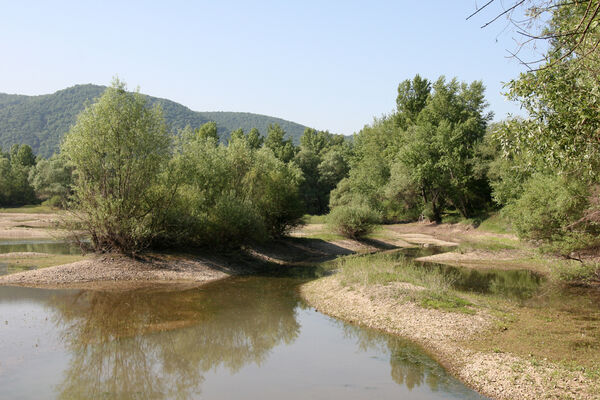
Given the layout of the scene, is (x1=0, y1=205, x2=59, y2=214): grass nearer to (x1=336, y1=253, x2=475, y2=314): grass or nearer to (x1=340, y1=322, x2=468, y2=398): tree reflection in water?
(x1=336, y1=253, x2=475, y2=314): grass

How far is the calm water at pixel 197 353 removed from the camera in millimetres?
11797

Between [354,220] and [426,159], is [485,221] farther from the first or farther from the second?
[354,220]

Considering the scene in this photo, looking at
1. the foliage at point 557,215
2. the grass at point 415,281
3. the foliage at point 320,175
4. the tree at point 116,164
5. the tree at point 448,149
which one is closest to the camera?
the grass at point 415,281

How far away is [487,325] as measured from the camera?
15.9 metres

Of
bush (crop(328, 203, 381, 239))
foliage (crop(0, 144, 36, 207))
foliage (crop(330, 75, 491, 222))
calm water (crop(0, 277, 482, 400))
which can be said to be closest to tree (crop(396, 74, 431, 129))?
foliage (crop(330, 75, 491, 222))

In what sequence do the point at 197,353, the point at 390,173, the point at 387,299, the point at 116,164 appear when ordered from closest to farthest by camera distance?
the point at 197,353, the point at 387,299, the point at 116,164, the point at 390,173

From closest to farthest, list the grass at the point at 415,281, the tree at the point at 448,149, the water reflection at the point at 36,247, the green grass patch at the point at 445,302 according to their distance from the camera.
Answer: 1. the green grass patch at the point at 445,302
2. the grass at the point at 415,281
3. the water reflection at the point at 36,247
4. the tree at the point at 448,149

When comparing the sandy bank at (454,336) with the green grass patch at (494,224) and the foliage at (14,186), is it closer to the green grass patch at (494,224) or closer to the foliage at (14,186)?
the green grass patch at (494,224)

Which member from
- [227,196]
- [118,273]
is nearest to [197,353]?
[118,273]

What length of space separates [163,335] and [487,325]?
12.7 m

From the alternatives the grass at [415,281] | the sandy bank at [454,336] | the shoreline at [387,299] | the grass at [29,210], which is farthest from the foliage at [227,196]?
the grass at [29,210]

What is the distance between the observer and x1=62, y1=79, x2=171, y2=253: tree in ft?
89.8

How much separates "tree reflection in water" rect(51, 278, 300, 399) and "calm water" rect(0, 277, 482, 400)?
44 millimetres

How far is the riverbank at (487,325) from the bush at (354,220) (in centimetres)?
2157
